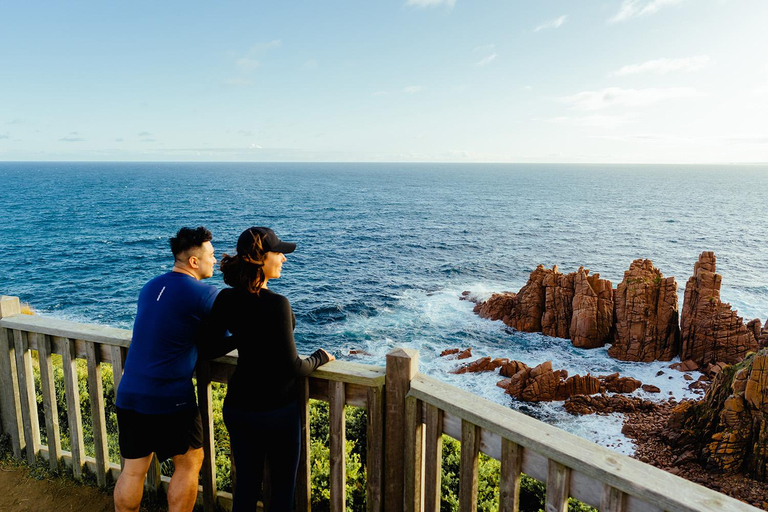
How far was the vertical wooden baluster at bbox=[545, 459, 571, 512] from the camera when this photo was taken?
8.14ft

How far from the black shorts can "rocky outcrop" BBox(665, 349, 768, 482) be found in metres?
19.9

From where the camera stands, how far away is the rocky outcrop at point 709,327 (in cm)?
2772

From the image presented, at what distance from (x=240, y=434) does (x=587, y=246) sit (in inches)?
2528

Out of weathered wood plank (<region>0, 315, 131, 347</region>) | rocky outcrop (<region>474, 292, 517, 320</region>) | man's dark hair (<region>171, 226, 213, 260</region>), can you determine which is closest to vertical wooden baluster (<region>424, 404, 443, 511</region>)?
man's dark hair (<region>171, 226, 213, 260</region>)

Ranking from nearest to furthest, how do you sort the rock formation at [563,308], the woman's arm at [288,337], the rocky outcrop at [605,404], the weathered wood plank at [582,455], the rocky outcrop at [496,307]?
1. the weathered wood plank at [582,455]
2. the woman's arm at [288,337]
3. the rocky outcrop at [605,404]
4. the rock formation at [563,308]
5. the rocky outcrop at [496,307]

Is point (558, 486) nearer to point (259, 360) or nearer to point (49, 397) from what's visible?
point (259, 360)

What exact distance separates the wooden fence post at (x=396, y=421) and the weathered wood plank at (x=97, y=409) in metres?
2.48

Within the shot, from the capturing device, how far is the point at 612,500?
2.30 m

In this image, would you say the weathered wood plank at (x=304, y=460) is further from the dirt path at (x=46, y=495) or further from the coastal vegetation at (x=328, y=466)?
the dirt path at (x=46, y=495)

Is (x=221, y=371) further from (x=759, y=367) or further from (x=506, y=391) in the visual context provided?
(x=506, y=391)

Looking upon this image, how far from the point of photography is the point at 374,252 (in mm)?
55500

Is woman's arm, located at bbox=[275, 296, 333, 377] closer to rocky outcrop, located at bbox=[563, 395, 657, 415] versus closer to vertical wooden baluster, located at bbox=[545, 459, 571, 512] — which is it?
vertical wooden baluster, located at bbox=[545, 459, 571, 512]

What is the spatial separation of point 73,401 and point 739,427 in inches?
809

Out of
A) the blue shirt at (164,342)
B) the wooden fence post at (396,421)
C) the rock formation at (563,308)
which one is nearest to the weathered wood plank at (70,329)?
the blue shirt at (164,342)
